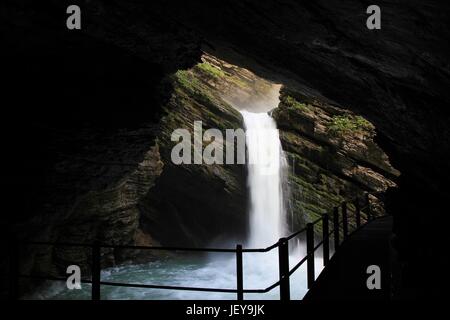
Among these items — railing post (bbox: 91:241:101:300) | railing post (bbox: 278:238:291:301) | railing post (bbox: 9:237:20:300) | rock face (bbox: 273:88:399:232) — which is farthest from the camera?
rock face (bbox: 273:88:399:232)

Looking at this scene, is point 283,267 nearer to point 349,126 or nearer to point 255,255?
point 349,126

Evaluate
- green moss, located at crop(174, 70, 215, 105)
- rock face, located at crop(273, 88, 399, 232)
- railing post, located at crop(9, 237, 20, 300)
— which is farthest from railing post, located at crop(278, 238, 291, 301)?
green moss, located at crop(174, 70, 215, 105)

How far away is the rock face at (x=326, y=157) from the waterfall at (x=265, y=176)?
24.4 inches

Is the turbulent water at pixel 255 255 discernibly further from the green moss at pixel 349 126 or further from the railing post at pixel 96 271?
the railing post at pixel 96 271

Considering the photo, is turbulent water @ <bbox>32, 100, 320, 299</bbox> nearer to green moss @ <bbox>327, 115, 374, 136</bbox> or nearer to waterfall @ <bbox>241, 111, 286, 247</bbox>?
waterfall @ <bbox>241, 111, 286, 247</bbox>

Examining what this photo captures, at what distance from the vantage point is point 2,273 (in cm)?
1020

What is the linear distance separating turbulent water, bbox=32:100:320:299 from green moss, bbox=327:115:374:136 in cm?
308

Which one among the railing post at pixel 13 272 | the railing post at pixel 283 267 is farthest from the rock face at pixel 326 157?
the railing post at pixel 13 272

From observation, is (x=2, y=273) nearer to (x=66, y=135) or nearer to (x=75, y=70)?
(x=66, y=135)

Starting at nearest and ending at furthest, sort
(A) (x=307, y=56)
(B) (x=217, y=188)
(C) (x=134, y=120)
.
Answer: (A) (x=307, y=56) < (C) (x=134, y=120) < (B) (x=217, y=188)

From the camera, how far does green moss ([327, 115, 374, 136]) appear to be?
20.1 m

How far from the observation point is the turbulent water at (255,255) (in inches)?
735
